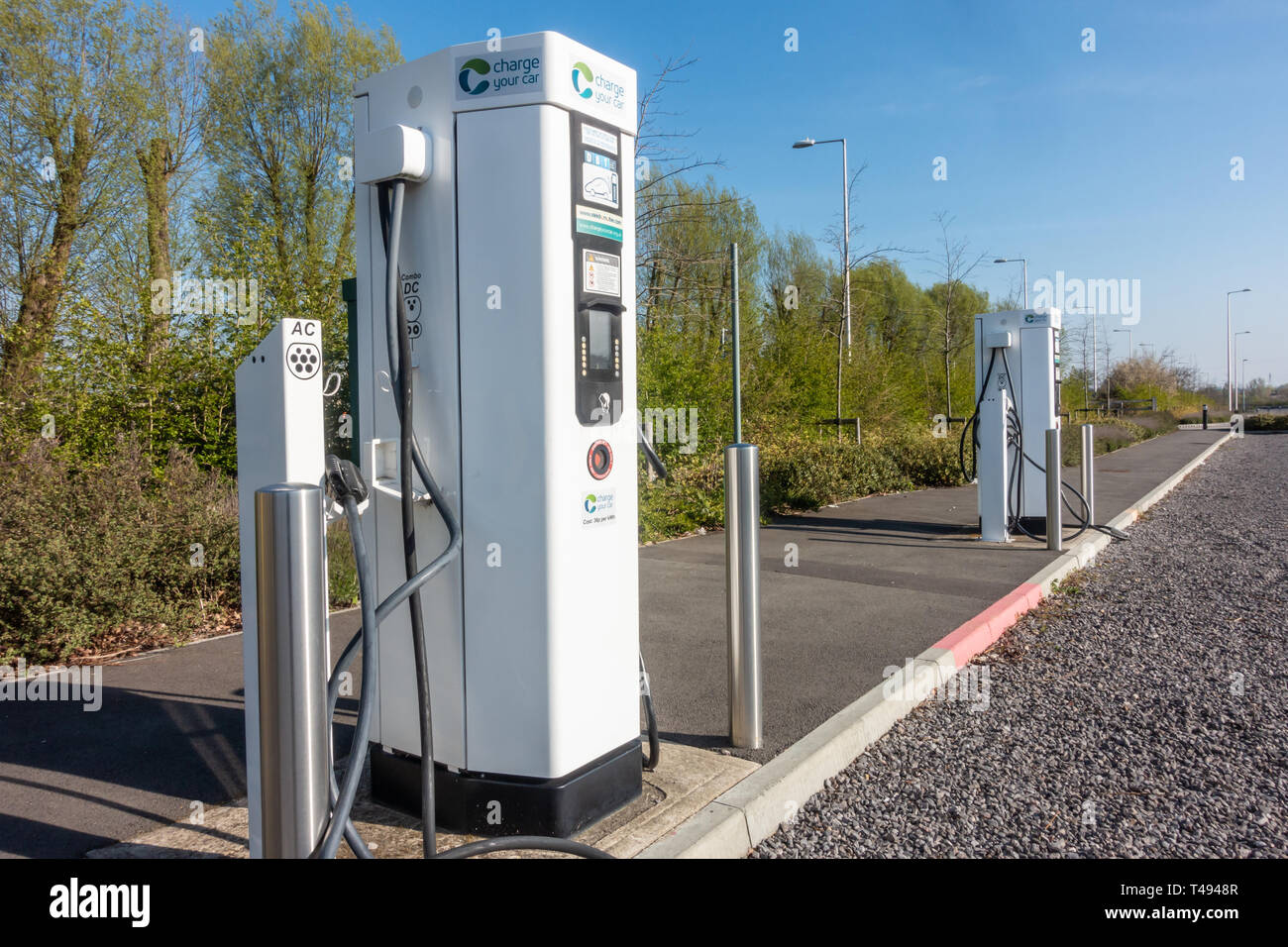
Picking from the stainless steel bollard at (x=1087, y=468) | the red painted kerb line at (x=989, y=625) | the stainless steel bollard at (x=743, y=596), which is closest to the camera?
the stainless steel bollard at (x=743, y=596)

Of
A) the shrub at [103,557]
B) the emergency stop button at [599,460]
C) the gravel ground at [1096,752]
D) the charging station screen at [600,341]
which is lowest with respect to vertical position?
the gravel ground at [1096,752]

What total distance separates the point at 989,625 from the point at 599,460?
4.07 meters

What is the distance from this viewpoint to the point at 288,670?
6.16 ft

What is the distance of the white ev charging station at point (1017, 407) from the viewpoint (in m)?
9.98

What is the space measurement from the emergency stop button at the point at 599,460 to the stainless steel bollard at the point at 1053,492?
748cm

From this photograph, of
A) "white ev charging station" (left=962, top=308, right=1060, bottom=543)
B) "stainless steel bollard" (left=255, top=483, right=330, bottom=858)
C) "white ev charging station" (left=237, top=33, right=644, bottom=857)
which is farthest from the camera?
"white ev charging station" (left=962, top=308, right=1060, bottom=543)

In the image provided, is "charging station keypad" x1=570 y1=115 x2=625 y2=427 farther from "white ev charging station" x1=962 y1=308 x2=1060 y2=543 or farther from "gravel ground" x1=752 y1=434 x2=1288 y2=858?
"white ev charging station" x1=962 y1=308 x2=1060 y2=543

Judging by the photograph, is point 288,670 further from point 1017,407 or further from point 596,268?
point 1017,407

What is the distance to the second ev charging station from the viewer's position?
9.57 ft

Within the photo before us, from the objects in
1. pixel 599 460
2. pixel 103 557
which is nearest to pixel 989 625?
pixel 599 460

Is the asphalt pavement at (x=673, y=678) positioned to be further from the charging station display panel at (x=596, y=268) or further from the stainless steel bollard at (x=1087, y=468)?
the stainless steel bollard at (x=1087, y=468)

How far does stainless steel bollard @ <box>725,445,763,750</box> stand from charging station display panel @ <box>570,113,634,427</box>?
0.83 meters

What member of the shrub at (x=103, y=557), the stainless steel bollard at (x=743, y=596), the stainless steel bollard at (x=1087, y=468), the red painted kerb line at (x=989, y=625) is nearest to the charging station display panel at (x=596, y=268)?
the stainless steel bollard at (x=743, y=596)

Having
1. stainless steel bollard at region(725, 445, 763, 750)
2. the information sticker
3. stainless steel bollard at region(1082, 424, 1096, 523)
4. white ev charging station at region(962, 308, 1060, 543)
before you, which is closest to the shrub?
stainless steel bollard at region(725, 445, 763, 750)
